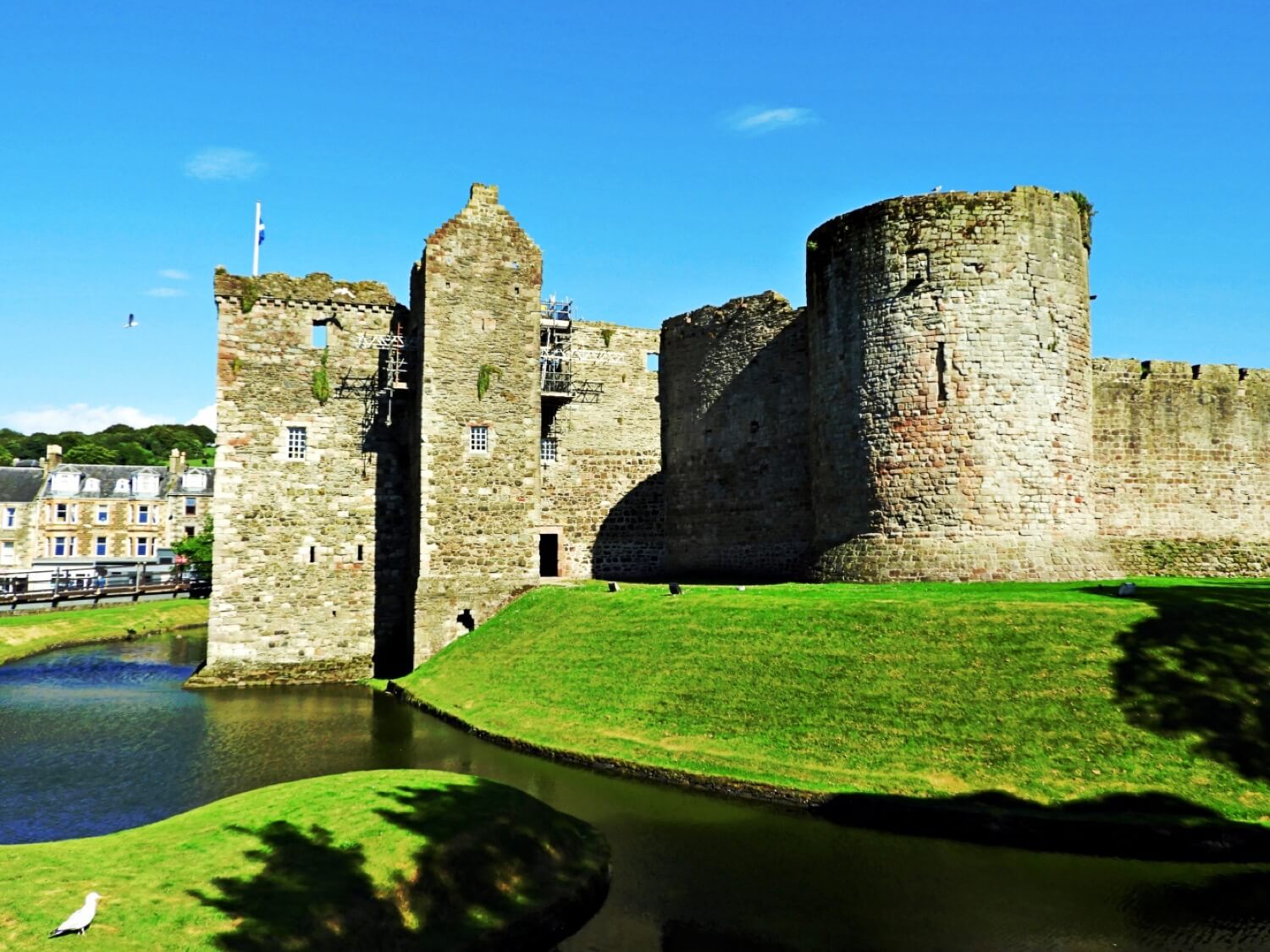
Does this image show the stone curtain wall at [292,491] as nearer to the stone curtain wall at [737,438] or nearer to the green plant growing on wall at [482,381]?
the green plant growing on wall at [482,381]

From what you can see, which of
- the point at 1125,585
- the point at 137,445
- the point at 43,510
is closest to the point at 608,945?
the point at 1125,585

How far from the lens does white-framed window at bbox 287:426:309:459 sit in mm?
33094

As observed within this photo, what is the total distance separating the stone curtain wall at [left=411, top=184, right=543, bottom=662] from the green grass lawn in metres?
6.80

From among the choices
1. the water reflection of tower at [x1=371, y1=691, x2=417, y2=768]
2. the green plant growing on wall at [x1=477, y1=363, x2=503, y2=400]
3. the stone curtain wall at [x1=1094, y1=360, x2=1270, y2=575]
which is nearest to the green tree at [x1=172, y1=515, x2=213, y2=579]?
the green plant growing on wall at [x1=477, y1=363, x2=503, y2=400]

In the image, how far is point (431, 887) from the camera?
1237 centimetres

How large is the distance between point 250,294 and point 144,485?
50268 millimetres

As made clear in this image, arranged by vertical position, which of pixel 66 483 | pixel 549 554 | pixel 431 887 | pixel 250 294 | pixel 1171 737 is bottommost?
pixel 431 887

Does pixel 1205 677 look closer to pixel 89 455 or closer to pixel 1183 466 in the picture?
pixel 1183 466

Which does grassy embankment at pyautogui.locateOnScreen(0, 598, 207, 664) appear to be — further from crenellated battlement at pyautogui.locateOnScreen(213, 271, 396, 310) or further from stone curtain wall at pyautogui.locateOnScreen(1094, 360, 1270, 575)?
stone curtain wall at pyautogui.locateOnScreen(1094, 360, 1270, 575)

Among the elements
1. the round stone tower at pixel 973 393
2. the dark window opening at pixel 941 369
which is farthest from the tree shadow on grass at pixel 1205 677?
the dark window opening at pixel 941 369

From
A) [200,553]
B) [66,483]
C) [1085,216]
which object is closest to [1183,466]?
[1085,216]

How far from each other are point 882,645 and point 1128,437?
16.4 m

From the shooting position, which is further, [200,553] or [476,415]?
[200,553]

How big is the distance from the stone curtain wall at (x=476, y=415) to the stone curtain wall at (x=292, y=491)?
11.0ft
